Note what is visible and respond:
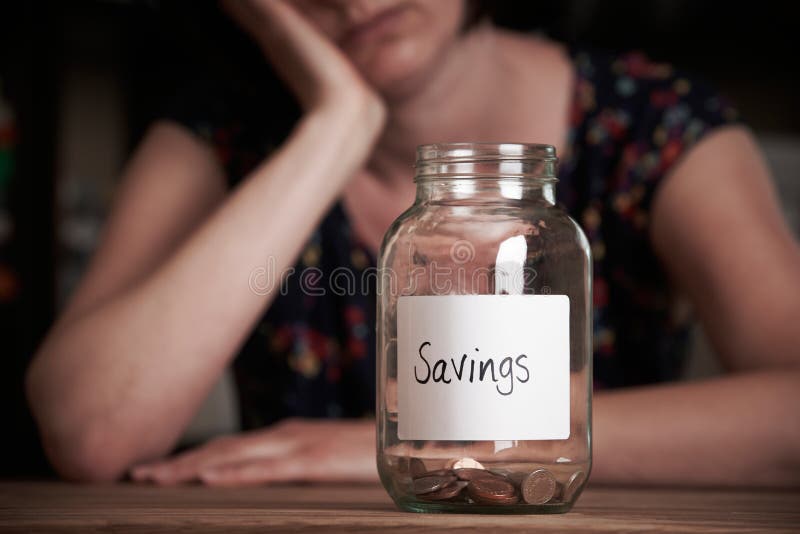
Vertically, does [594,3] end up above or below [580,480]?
above

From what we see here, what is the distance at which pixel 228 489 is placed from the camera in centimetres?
68

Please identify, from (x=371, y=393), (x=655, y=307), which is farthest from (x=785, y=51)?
(x=371, y=393)

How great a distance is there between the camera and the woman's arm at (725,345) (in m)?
0.74

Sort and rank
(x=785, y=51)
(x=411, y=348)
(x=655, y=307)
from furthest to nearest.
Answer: (x=785, y=51) < (x=655, y=307) < (x=411, y=348)

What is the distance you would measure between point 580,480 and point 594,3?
214 cm

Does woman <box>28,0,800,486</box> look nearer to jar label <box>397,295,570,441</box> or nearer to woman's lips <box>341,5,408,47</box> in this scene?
woman's lips <box>341,5,408,47</box>

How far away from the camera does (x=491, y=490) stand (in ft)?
1.52

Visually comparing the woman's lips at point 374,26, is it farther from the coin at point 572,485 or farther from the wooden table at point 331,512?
the coin at point 572,485

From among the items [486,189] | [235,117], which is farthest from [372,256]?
[486,189]

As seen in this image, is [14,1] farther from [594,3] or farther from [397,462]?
[397,462]

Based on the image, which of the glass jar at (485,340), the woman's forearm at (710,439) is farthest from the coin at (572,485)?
the woman's forearm at (710,439)

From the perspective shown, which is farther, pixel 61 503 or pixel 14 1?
pixel 14 1

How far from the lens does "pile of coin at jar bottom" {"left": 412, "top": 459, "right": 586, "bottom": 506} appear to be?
0.46 metres

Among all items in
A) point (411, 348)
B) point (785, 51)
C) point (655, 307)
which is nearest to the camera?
point (411, 348)
